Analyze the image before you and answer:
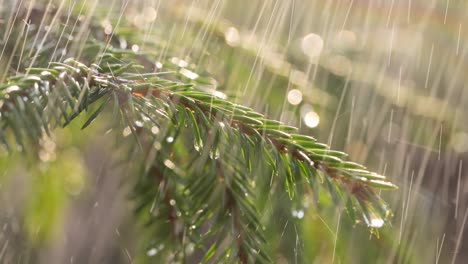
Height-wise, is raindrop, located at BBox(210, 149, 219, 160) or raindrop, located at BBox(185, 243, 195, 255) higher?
raindrop, located at BBox(210, 149, 219, 160)

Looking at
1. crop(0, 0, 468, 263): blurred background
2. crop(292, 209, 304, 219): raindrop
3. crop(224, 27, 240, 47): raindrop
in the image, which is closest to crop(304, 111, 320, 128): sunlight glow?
crop(0, 0, 468, 263): blurred background

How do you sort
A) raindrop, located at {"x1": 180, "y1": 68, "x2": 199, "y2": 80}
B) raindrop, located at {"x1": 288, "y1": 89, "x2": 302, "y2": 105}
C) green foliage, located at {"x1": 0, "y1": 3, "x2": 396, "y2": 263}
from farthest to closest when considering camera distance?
raindrop, located at {"x1": 288, "y1": 89, "x2": 302, "y2": 105} → raindrop, located at {"x1": 180, "y1": 68, "x2": 199, "y2": 80} → green foliage, located at {"x1": 0, "y1": 3, "x2": 396, "y2": 263}

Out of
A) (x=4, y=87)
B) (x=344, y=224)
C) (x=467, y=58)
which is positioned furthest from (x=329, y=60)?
(x=467, y=58)

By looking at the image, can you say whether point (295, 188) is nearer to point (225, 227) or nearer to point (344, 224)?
point (225, 227)

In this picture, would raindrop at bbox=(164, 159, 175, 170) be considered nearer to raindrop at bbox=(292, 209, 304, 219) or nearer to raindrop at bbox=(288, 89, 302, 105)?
raindrop at bbox=(292, 209, 304, 219)

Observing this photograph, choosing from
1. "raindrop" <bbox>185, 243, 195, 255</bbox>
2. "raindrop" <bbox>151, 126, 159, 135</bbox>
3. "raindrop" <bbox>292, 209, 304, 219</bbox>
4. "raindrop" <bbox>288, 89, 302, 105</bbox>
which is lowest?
"raindrop" <bbox>185, 243, 195, 255</bbox>

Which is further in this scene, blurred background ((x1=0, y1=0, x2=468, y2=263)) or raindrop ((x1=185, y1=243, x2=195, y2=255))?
blurred background ((x1=0, y1=0, x2=468, y2=263))

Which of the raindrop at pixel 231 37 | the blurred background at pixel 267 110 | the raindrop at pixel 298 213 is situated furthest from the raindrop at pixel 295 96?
the raindrop at pixel 298 213

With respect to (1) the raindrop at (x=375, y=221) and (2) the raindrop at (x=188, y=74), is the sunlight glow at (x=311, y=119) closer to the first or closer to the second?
(2) the raindrop at (x=188, y=74)
